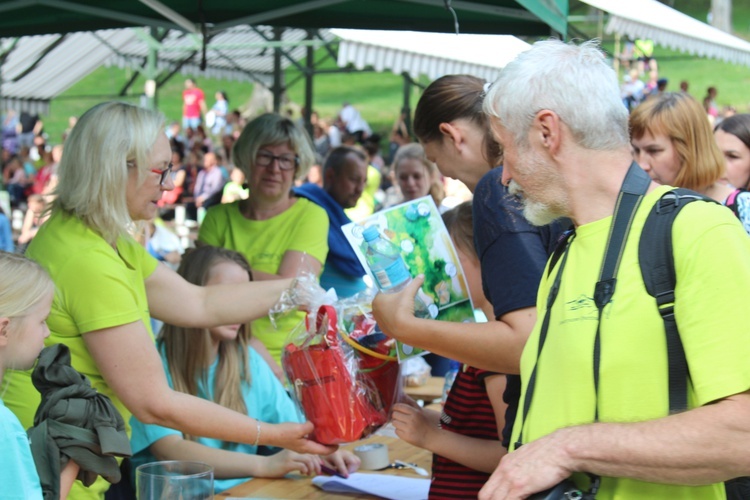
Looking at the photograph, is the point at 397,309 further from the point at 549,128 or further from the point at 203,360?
the point at 203,360

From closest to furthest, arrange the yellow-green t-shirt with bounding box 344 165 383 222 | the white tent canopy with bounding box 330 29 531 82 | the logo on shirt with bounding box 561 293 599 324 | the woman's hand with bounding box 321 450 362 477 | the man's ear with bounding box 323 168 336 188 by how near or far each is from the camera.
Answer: the logo on shirt with bounding box 561 293 599 324 < the woman's hand with bounding box 321 450 362 477 < the man's ear with bounding box 323 168 336 188 < the white tent canopy with bounding box 330 29 531 82 < the yellow-green t-shirt with bounding box 344 165 383 222

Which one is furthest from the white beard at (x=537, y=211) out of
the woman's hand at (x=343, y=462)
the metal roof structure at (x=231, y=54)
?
the metal roof structure at (x=231, y=54)

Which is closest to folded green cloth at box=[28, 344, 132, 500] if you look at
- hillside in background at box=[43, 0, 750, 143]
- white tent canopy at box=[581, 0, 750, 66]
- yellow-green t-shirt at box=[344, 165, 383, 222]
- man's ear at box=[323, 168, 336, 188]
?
white tent canopy at box=[581, 0, 750, 66]

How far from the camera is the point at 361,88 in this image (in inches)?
1270

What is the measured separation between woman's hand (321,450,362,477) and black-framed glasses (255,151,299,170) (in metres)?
1.82

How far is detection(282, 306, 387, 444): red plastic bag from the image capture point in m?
2.33

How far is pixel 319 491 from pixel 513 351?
3.71 ft

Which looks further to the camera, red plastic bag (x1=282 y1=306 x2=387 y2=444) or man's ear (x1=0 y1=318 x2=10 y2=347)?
red plastic bag (x1=282 y1=306 x2=387 y2=444)

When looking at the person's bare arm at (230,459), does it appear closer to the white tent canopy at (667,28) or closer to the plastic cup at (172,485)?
the plastic cup at (172,485)

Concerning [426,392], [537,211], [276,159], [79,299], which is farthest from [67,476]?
[276,159]

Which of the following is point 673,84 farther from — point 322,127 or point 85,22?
point 85,22

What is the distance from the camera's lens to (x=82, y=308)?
7.87 ft

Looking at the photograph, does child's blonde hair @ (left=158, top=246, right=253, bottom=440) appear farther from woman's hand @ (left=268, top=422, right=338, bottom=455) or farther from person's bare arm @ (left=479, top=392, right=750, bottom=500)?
person's bare arm @ (left=479, top=392, right=750, bottom=500)

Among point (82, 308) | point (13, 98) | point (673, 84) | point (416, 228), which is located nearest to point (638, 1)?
point (416, 228)
